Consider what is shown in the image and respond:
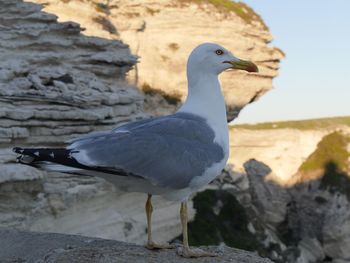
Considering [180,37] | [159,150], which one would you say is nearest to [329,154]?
[180,37]

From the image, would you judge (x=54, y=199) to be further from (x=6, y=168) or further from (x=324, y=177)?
(x=324, y=177)

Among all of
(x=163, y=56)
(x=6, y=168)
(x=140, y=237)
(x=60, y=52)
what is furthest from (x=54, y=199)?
(x=163, y=56)

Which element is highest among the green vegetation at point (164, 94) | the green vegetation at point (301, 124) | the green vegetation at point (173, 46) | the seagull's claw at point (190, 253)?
the seagull's claw at point (190, 253)

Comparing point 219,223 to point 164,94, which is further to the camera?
point 164,94

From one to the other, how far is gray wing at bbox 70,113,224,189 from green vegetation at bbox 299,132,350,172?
35.0 m

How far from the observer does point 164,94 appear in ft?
116

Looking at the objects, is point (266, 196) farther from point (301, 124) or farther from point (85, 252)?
point (85, 252)

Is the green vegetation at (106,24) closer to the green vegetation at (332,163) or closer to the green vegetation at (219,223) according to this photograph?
the green vegetation at (219,223)

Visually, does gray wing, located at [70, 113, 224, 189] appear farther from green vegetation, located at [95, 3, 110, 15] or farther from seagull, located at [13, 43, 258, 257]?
green vegetation, located at [95, 3, 110, 15]

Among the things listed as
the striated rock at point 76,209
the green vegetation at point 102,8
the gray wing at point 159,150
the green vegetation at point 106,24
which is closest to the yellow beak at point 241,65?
the gray wing at point 159,150

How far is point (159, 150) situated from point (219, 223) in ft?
73.0

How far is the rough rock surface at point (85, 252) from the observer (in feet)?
27.6

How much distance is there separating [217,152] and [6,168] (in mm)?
11112

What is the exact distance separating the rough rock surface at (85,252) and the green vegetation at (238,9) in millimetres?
26889
